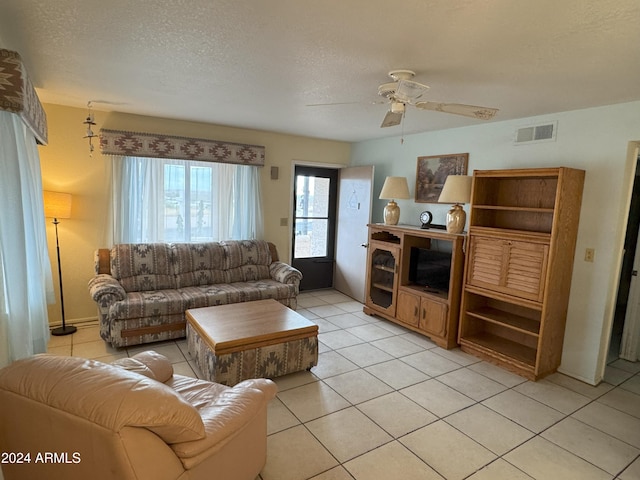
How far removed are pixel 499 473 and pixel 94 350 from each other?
11.4 ft

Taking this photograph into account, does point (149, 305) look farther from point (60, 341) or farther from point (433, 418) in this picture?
point (433, 418)

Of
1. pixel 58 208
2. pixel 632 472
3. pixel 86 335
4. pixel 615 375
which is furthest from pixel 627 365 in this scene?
pixel 58 208

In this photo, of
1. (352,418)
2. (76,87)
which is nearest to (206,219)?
(76,87)

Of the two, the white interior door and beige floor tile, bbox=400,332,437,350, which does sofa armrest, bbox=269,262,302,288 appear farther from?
beige floor tile, bbox=400,332,437,350

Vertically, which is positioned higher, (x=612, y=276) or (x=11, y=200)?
(x=11, y=200)

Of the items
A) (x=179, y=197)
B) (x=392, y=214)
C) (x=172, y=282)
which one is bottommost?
(x=172, y=282)

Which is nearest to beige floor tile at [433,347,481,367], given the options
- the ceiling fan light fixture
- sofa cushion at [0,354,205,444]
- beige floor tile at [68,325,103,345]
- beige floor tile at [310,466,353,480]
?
beige floor tile at [310,466,353,480]

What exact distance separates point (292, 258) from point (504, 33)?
421 cm

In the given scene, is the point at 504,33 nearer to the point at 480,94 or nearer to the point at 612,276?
the point at 480,94

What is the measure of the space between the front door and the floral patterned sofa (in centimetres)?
79

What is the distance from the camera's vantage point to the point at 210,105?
3498mm

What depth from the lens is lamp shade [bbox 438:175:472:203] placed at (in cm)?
369

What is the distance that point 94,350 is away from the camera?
337 cm

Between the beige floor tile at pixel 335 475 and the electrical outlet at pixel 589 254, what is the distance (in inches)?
106
